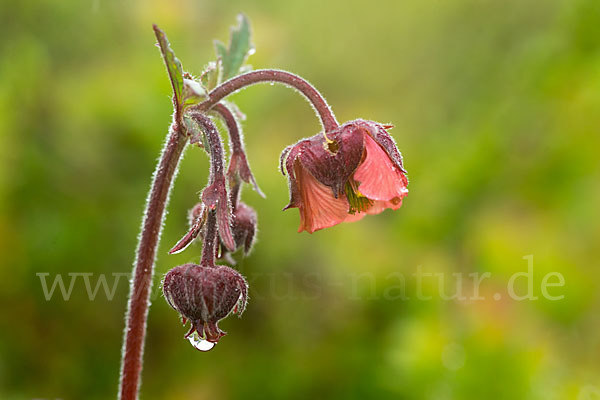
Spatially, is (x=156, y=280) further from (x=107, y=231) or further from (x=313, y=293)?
(x=313, y=293)

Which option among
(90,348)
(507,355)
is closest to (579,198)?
(507,355)

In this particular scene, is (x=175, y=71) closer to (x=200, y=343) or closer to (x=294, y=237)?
(x=200, y=343)

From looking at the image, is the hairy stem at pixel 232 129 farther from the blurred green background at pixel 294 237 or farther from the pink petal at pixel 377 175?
the blurred green background at pixel 294 237

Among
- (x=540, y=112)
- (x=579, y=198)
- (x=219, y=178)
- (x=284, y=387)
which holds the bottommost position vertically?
(x=284, y=387)

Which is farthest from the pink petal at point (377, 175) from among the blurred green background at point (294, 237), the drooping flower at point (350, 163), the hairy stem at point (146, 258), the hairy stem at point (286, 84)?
the blurred green background at point (294, 237)

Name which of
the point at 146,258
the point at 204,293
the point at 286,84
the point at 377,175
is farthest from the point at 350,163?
the point at 146,258

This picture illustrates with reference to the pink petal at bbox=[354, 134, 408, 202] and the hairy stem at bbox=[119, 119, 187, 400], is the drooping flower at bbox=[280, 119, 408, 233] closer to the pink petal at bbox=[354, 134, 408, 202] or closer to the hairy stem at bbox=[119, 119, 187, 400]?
the pink petal at bbox=[354, 134, 408, 202]
